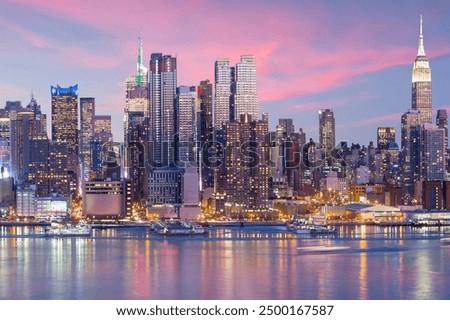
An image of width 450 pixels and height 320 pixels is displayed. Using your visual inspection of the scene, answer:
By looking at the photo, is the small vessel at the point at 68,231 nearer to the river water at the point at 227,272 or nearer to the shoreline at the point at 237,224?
the shoreline at the point at 237,224

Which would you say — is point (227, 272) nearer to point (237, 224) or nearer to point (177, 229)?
point (177, 229)

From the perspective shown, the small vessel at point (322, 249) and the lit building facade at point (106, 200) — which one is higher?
the lit building facade at point (106, 200)

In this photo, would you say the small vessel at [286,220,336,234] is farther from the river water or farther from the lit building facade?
the lit building facade

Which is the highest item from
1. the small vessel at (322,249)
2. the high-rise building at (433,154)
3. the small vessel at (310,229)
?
the high-rise building at (433,154)

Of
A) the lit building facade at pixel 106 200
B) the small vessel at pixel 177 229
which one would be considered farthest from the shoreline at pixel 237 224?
the small vessel at pixel 177 229

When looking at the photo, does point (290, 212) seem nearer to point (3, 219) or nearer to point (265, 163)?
point (265, 163)

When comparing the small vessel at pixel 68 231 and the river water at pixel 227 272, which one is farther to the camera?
the small vessel at pixel 68 231
